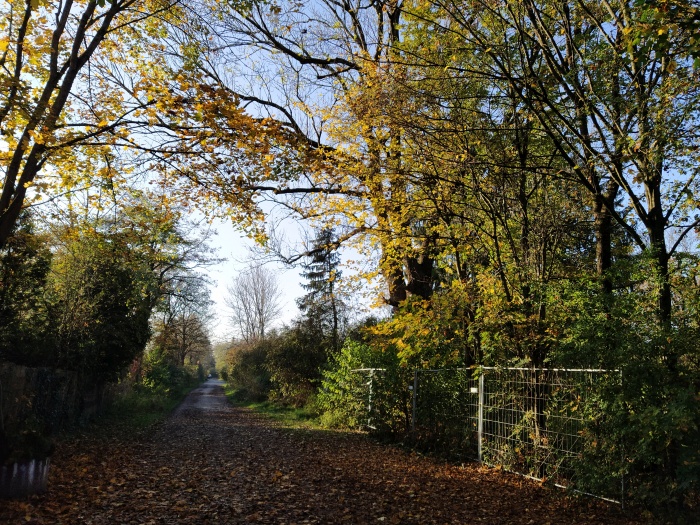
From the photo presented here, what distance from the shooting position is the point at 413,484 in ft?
24.4

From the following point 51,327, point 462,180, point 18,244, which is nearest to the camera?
point 462,180

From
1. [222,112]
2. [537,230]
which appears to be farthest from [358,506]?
[222,112]

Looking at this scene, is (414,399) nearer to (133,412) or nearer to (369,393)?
(369,393)

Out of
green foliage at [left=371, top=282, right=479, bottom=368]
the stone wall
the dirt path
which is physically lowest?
the dirt path

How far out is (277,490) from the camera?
675 centimetres

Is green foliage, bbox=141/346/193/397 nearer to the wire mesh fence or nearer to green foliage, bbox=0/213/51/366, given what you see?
green foliage, bbox=0/213/51/366

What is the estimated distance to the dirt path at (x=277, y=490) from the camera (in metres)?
5.63

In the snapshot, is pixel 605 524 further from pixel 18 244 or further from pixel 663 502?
pixel 18 244

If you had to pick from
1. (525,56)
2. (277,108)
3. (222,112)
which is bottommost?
(222,112)

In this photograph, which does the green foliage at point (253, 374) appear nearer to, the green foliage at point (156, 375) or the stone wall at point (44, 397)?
the green foliage at point (156, 375)

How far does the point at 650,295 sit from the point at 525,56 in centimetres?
395

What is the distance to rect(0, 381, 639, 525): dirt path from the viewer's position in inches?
222

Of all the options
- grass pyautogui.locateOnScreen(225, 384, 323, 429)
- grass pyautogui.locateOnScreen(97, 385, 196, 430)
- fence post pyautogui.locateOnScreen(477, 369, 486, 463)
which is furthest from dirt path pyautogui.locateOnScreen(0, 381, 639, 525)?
grass pyautogui.locateOnScreen(225, 384, 323, 429)

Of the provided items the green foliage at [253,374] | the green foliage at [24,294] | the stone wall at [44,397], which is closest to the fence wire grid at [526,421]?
the stone wall at [44,397]
